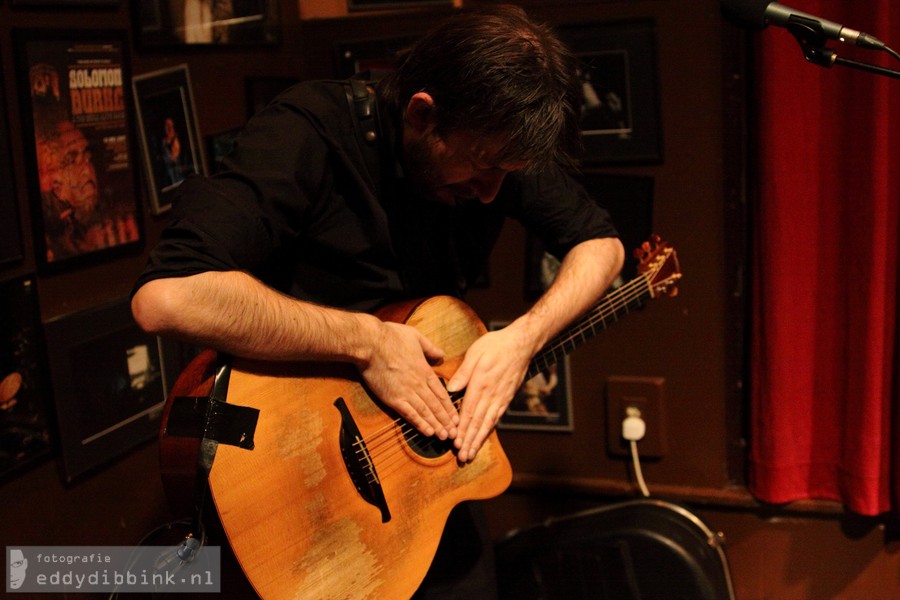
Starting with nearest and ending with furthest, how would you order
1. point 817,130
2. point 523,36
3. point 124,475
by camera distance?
point 523,36, point 124,475, point 817,130

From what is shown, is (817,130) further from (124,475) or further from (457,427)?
(124,475)

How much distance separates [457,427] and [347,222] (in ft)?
1.25

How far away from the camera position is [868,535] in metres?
2.18

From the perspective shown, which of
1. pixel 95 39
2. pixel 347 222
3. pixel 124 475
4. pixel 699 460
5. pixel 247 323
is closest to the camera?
pixel 247 323

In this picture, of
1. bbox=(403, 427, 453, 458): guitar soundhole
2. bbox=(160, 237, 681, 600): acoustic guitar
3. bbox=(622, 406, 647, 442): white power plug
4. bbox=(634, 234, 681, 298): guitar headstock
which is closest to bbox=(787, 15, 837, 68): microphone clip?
bbox=(634, 234, 681, 298): guitar headstock

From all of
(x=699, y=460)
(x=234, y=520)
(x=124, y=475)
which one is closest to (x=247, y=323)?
(x=234, y=520)

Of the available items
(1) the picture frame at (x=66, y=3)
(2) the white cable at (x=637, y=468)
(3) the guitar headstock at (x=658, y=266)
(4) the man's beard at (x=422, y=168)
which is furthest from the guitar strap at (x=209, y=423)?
(2) the white cable at (x=637, y=468)

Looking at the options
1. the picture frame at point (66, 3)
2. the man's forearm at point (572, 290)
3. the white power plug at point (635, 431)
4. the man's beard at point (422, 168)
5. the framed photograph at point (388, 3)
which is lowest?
the white power plug at point (635, 431)

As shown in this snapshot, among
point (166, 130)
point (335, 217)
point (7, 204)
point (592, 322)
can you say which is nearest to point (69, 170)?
point (7, 204)

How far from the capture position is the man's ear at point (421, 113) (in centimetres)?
133

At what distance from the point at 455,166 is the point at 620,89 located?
931mm

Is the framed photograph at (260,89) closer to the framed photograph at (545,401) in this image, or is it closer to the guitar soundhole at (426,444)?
the framed photograph at (545,401)

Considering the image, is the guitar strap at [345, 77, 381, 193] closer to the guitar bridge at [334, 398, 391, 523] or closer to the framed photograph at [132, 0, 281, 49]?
the guitar bridge at [334, 398, 391, 523]

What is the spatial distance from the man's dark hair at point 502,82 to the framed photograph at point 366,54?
3.19ft
